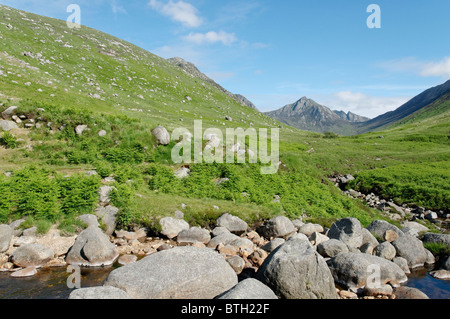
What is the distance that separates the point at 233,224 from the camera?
738 inches

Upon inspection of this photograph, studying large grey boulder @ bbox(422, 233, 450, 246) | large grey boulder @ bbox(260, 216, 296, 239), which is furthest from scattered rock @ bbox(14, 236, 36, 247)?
large grey boulder @ bbox(422, 233, 450, 246)

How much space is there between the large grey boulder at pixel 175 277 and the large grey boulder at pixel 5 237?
23.1ft

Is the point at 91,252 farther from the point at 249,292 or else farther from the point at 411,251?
the point at 411,251

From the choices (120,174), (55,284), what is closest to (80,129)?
(120,174)

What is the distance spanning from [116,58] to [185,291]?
106 meters

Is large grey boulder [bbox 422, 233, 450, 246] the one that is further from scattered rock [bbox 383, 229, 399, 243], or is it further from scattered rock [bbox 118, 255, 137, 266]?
scattered rock [bbox 118, 255, 137, 266]

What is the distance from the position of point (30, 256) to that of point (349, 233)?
17.4m

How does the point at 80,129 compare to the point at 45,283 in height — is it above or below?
above

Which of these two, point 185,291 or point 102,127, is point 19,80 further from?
point 185,291

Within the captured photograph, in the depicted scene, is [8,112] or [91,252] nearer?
[91,252]

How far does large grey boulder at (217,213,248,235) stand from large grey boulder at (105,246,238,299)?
24.4ft

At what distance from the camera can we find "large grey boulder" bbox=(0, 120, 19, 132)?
1033 inches

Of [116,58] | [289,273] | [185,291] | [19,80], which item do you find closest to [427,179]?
[289,273]

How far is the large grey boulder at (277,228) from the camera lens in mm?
18531
